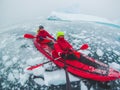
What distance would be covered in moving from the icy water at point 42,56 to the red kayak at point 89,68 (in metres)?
0.13

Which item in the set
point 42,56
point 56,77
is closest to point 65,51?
point 56,77

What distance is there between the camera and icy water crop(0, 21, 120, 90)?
14.8 ft

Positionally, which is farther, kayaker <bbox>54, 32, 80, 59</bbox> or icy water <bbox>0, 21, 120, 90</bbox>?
kayaker <bbox>54, 32, 80, 59</bbox>

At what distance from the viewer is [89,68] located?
4.58 m

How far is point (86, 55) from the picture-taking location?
5.24m

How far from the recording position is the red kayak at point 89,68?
4.31 m

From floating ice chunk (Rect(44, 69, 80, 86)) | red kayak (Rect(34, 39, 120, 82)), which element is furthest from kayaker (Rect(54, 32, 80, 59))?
floating ice chunk (Rect(44, 69, 80, 86))

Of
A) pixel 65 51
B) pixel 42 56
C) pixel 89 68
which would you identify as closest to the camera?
pixel 89 68

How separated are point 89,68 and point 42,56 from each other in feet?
4.20

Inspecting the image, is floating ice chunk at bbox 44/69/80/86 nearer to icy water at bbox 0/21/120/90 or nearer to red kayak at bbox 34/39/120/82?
icy water at bbox 0/21/120/90

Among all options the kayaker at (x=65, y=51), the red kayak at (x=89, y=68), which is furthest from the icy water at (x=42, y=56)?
the kayaker at (x=65, y=51)

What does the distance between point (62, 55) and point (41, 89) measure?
0.83 m

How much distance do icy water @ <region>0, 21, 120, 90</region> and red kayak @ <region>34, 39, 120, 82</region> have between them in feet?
0.44

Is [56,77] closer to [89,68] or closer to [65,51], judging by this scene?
[65,51]
